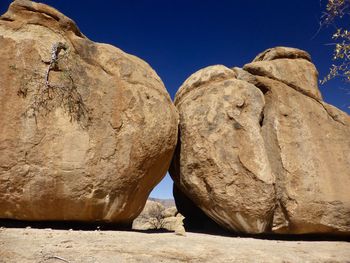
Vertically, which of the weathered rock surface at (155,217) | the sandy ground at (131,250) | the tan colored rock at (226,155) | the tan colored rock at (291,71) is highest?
the tan colored rock at (291,71)

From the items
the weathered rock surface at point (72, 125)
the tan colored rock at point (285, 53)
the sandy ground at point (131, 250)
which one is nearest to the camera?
the sandy ground at point (131, 250)

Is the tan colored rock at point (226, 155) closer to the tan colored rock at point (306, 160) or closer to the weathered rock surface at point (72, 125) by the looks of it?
the tan colored rock at point (306, 160)

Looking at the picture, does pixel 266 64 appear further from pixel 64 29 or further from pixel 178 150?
pixel 64 29

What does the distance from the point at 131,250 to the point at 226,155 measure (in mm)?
2920

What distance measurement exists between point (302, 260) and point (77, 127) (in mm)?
3633

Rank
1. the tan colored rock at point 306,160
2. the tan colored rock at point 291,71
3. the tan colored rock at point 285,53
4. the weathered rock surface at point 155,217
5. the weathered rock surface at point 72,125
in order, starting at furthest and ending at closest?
the weathered rock surface at point 155,217 < the tan colored rock at point 285,53 < the tan colored rock at point 291,71 < the tan colored rock at point 306,160 < the weathered rock surface at point 72,125

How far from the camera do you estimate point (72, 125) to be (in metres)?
5.53

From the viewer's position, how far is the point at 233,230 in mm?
6793

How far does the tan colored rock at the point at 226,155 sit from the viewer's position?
639cm

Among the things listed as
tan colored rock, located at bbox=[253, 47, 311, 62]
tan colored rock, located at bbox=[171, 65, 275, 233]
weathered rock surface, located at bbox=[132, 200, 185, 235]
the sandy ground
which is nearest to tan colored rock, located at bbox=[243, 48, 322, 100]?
tan colored rock, located at bbox=[253, 47, 311, 62]

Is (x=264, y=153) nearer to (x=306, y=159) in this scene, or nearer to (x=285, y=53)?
(x=306, y=159)

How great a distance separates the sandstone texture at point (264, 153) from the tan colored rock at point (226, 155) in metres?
0.02

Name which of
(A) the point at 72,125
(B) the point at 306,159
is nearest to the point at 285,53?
(B) the point at 306,159

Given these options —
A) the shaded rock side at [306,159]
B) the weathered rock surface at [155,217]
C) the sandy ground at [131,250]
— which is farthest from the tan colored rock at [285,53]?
the weathered rock surface at [155,217]
